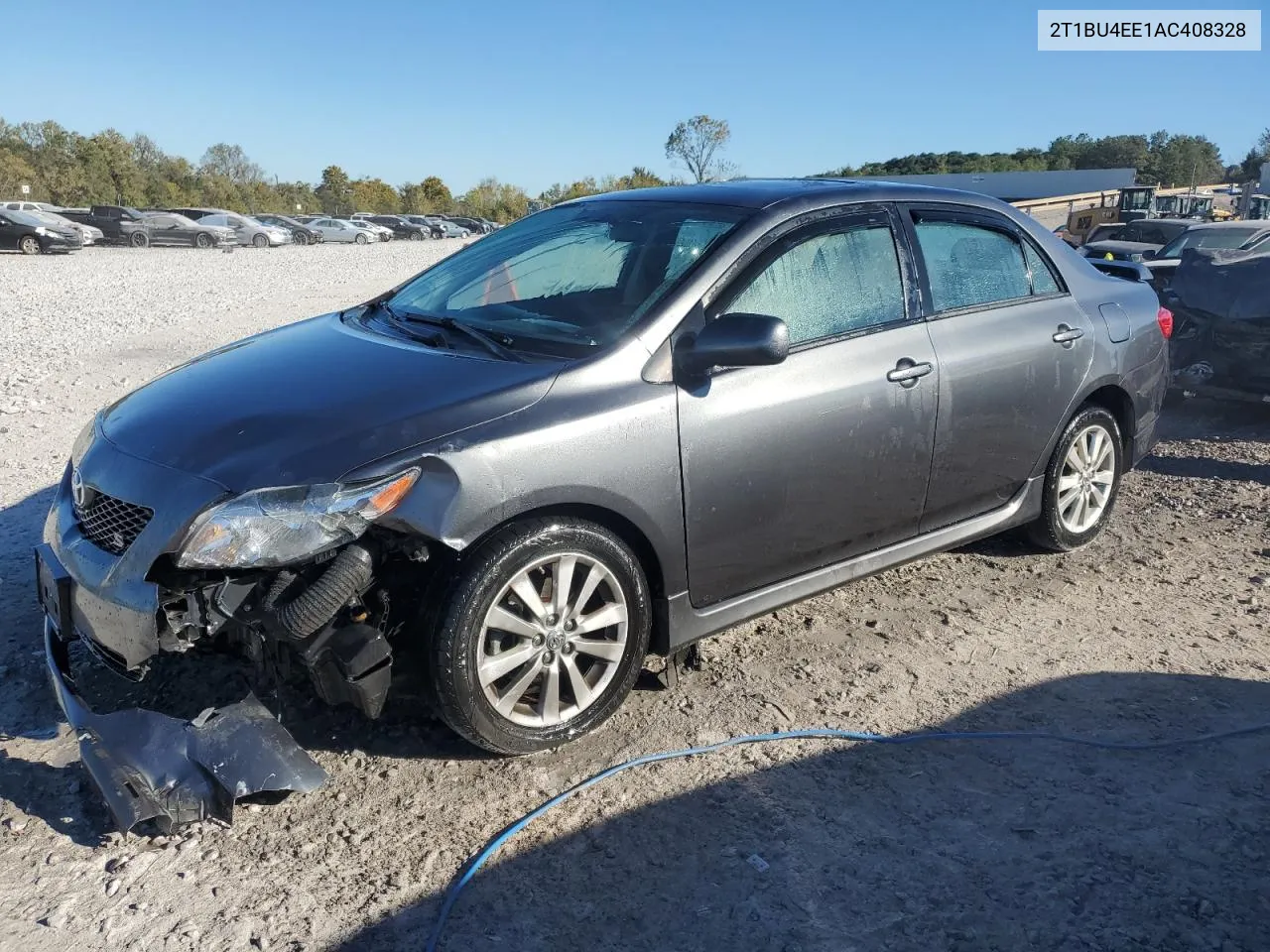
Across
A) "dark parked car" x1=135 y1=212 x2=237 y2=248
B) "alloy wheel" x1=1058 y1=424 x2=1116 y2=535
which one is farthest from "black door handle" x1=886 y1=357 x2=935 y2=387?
"dark parked car" x1=135 y1=212 x2=237 y2=248

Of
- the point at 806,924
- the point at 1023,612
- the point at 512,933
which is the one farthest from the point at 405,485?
the point at 1023,612

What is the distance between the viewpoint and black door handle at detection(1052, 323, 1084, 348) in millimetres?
4555

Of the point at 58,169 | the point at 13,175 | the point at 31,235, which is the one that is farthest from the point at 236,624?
the point at 58,169

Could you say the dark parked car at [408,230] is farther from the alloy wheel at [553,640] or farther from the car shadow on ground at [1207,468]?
the alloy wheel at [553,640]

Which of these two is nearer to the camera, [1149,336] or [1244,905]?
[1244,905]

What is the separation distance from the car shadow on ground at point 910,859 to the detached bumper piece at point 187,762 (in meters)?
0.55

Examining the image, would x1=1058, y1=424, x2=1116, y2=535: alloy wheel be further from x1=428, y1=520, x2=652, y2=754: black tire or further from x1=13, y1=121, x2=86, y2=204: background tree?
x1=13, y1=121, x2=86, y2=204: background tree

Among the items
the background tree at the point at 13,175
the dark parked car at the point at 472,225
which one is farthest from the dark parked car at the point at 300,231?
the background tree at the point at 13,175

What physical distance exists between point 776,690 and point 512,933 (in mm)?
1510

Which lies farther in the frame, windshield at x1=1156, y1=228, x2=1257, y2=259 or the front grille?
windshield at x1=1156, y1=228, x2=1257, y2=259

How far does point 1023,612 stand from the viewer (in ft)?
14.6

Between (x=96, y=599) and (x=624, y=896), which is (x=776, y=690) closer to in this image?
(x=624, y=896)

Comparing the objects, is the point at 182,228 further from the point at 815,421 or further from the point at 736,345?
the point at 736,345

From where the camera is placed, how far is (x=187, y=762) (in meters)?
2.82
